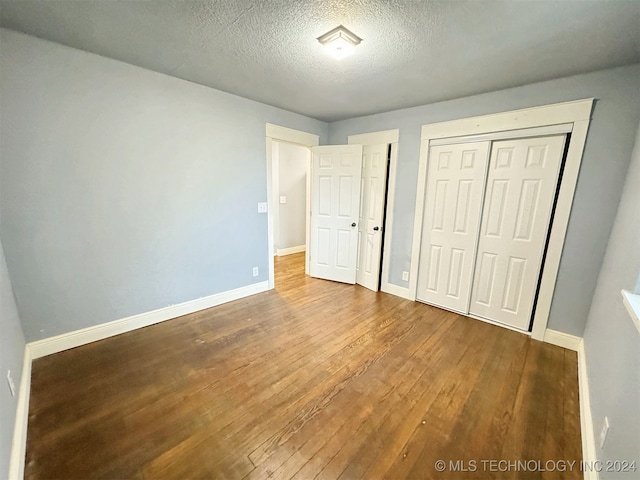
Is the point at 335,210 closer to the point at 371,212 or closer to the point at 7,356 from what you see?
the point at 371,212

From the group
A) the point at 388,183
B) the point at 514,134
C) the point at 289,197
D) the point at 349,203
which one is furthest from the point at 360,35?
the point at 289,197

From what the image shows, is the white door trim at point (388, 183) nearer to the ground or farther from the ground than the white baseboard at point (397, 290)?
farther from the ground

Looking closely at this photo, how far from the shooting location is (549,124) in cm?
227

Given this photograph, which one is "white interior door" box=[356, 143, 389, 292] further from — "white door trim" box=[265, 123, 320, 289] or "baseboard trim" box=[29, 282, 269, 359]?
"baseboard trim" box=[29, 282, 269, 359]

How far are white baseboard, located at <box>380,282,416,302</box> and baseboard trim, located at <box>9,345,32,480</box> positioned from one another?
3.34 meters

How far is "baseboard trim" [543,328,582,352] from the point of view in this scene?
91.4 inches

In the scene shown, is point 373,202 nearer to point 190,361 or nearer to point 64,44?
point 190,361

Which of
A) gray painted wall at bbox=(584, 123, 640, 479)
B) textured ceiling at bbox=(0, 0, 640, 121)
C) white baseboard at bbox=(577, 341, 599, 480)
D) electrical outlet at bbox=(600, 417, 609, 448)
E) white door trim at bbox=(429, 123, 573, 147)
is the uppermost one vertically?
textured ceiling at bbox=(0, 0, 640, 121)

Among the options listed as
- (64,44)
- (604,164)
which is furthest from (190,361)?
(604,164)

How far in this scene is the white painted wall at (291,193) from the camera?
525cm

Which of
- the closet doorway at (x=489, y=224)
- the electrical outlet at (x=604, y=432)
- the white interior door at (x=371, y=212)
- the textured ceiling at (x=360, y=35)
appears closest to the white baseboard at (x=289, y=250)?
the white interior door at (x=371, y=212)

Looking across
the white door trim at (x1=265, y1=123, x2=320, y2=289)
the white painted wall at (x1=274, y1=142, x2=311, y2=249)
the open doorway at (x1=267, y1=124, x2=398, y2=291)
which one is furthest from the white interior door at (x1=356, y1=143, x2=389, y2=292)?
the white painted wall at (x1=274, y1=142, x2=311, y2=249)

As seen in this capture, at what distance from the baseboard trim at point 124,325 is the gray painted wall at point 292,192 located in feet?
7.61

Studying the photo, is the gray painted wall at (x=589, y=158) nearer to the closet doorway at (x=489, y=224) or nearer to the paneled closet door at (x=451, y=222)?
the closet doorway at (x=489, y=224)
